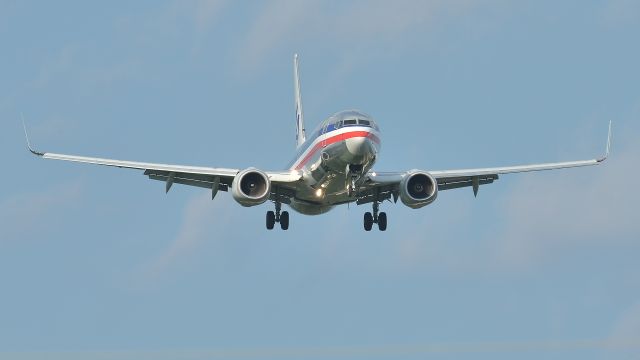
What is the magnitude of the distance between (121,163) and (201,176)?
11.8 ft

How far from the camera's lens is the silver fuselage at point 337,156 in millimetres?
55875

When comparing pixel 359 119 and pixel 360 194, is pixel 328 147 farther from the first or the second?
pixel 360 194

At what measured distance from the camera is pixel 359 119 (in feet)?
186

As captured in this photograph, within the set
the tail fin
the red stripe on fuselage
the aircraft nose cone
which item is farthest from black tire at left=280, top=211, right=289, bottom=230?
the tail fin

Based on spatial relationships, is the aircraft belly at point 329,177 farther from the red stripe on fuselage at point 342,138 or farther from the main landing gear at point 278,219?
the main landing gear at point 278,219

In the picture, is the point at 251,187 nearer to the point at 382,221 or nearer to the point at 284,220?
the point at 284,220

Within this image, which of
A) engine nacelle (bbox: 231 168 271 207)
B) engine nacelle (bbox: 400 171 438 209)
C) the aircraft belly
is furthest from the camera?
engine nacelle (bbox: 400 171 438 209)

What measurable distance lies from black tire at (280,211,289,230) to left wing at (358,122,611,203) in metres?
3.78

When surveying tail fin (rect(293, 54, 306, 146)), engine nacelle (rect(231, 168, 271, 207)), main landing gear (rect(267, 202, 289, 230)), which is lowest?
main landing gear (rect(267, 202, 289, 230))

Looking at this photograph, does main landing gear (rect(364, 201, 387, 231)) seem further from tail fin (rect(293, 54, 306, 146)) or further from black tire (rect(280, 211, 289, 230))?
tail fin (rect(293, 54, 306, 146))

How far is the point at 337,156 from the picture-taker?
2223 inches

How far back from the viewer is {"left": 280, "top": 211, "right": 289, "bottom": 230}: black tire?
64875mm

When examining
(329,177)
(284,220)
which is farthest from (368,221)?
(329,177)

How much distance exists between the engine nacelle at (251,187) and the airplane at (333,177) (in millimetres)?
42
